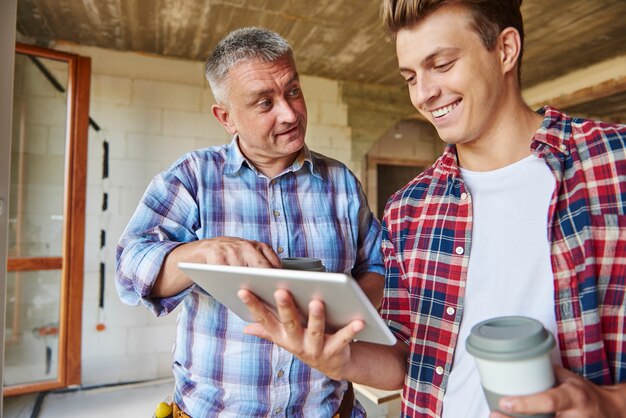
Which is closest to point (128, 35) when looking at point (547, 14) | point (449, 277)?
point (547, 14)

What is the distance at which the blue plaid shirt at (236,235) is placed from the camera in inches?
50.1

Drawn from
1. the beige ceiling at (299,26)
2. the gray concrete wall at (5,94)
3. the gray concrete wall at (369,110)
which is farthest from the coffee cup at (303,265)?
the gray concrete wall at (369,110)

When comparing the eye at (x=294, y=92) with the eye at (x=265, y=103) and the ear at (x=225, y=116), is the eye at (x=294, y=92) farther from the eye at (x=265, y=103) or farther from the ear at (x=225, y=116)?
the ear at (x=225, y=116)

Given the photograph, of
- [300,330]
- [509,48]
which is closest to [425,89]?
[509,48]

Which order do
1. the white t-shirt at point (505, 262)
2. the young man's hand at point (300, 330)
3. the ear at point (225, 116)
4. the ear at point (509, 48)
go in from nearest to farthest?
the young man's hand at point (300, 330), the white t-shirt at point (505, 262), the ear at point (509, 48), the ear at point (225, 116)

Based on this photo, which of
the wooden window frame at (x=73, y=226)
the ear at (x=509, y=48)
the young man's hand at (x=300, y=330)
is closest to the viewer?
the young man's hand at (x=300, y=330)

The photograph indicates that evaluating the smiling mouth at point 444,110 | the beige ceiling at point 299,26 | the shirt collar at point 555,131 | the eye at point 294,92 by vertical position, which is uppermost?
the beige ceiling at point 299,26

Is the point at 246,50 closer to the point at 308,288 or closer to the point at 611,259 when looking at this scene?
the point at 308,288

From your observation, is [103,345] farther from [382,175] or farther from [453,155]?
[382,175]

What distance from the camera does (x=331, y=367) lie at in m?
0.92

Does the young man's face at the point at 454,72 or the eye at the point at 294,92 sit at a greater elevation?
the eye at the point at 294,92

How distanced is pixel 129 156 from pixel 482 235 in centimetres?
375

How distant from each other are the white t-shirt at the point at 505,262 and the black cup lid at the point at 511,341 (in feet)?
0.87

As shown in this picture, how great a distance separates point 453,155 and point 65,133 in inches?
145
